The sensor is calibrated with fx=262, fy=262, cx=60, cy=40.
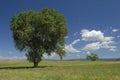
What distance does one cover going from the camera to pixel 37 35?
202 ft

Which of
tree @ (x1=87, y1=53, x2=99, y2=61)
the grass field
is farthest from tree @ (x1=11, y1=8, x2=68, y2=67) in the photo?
tree @ (x1=87, y1=53, x2=99, y2=61)

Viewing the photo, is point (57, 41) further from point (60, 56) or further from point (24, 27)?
point (24, 27)

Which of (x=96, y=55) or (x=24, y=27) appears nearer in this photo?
(x=24, y=27)

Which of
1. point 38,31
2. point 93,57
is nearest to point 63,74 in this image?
point 38,31

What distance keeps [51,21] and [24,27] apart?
651cm

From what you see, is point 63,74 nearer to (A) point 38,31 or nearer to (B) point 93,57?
(A) point 38,31

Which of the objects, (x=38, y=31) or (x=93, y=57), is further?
(x=93, y=57)

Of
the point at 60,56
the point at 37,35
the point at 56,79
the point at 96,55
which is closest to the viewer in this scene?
the point at 56,79

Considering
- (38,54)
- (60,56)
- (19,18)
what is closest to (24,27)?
(19,18)

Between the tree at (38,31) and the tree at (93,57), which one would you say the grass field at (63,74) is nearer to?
the tree at (38,31)

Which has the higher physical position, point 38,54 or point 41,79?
point 38,54

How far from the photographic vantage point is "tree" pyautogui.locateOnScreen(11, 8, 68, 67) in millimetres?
61781

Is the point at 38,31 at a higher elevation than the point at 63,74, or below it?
higher

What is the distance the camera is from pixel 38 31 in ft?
205
